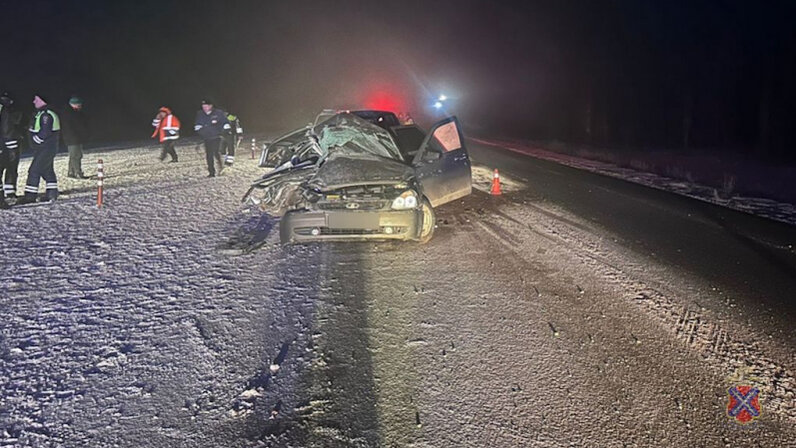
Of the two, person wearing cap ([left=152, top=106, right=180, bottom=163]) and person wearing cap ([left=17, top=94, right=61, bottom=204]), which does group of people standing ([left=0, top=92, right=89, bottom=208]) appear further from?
person wearing cap ([left=152, top=106, right=180, bottom=163])

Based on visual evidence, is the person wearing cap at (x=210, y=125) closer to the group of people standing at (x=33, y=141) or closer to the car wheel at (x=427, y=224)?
the group of people standing at (x=33, y=141)

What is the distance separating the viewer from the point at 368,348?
12.7 feet

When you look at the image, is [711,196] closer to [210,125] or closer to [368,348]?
[368,348]

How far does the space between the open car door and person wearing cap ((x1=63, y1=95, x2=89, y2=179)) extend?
856 cm

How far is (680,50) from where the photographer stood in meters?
38.5

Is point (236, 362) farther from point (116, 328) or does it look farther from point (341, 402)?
point (116, 328)

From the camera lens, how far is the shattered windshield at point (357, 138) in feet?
24.6

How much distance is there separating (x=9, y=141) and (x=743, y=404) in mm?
10625

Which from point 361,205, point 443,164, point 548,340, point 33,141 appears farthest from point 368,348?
point 33,141

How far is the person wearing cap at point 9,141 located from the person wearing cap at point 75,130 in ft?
8.55

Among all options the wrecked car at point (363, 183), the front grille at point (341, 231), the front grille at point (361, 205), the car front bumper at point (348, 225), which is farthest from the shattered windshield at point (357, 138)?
the front grille at point (341, 231)

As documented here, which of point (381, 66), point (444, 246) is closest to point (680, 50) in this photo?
point (444, 246)

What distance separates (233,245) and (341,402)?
405 centimetres

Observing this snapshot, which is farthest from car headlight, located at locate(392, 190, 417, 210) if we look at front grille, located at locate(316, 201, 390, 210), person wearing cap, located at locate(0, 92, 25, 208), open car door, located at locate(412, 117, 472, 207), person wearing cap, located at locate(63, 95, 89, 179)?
person wearing cap, located at locate(63, 95, 89, 179)
